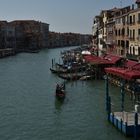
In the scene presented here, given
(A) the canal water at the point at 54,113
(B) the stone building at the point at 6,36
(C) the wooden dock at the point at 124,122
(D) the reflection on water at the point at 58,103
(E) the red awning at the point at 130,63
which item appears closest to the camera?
(C) the wooden dock at the point at 124,122

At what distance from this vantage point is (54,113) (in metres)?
27.8

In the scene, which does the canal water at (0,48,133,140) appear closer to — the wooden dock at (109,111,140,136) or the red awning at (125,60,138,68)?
the wooden dock at (109,111,140,136)

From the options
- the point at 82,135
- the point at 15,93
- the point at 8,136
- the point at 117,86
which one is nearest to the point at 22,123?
the point at 8,136

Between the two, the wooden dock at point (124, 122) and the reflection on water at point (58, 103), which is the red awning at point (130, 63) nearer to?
the reflection on water at point (58, 103)

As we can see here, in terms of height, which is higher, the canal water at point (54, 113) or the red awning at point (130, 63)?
the red awning at point (130, 63)

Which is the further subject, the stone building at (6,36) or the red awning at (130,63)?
the stone building at (6,36)

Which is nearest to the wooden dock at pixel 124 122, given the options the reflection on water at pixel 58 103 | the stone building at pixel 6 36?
the reflection on water at pixel 58 103

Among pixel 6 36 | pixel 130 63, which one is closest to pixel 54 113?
pixel 130 63

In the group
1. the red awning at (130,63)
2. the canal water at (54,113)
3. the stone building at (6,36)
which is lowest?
the canal water at (54,113)

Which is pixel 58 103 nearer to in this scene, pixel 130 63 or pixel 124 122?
pixel 124 122

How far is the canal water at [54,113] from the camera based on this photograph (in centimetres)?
2269

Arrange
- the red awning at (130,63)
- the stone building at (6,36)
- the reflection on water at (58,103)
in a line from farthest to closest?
the stone building at (6,36)
the red awning at (130,63)
the reflection on water at (58,103)

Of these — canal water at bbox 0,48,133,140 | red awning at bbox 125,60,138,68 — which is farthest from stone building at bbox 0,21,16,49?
canal water at bbox 0,48,133,140

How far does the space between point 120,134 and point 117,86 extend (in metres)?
16.4
